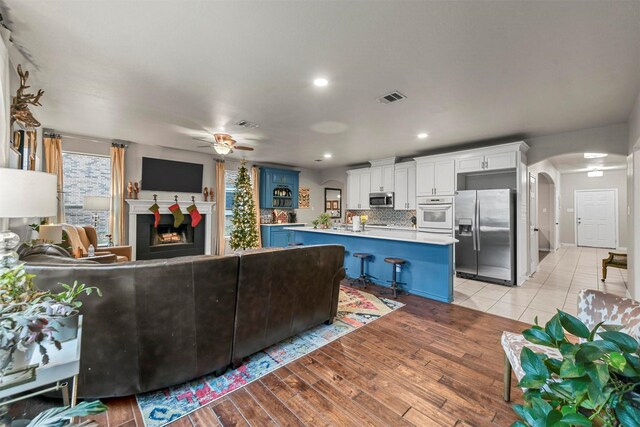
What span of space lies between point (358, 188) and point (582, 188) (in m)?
7.84

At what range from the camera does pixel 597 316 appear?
1.52 meters

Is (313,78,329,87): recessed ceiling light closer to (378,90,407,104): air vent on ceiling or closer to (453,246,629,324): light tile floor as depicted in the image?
(378,90,407,104): air vent on ceiling

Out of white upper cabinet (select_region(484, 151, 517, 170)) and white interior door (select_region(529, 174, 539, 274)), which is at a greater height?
white upper cabinet (select_region(484, 151, 517, 170))

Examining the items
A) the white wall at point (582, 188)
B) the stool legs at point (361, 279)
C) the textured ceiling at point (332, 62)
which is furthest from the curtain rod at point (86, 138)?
the white wall at point (582, 188)

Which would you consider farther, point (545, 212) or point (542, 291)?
point (545, 212)

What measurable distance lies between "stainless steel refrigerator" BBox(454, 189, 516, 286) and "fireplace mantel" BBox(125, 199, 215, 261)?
5.55 m

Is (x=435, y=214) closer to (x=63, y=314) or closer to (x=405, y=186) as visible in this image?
(x=405, y=186)

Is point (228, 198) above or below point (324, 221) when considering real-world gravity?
above

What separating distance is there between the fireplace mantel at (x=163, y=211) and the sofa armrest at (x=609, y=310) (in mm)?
6428

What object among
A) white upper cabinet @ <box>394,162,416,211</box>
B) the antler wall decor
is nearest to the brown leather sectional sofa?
the antler wall decor

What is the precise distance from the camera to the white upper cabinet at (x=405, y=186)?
631 cm

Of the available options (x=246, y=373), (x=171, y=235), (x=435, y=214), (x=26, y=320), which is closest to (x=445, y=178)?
(x=435, y=214)

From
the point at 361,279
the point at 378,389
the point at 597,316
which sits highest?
the point at 597,316

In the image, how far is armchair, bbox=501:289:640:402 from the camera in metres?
1.34
